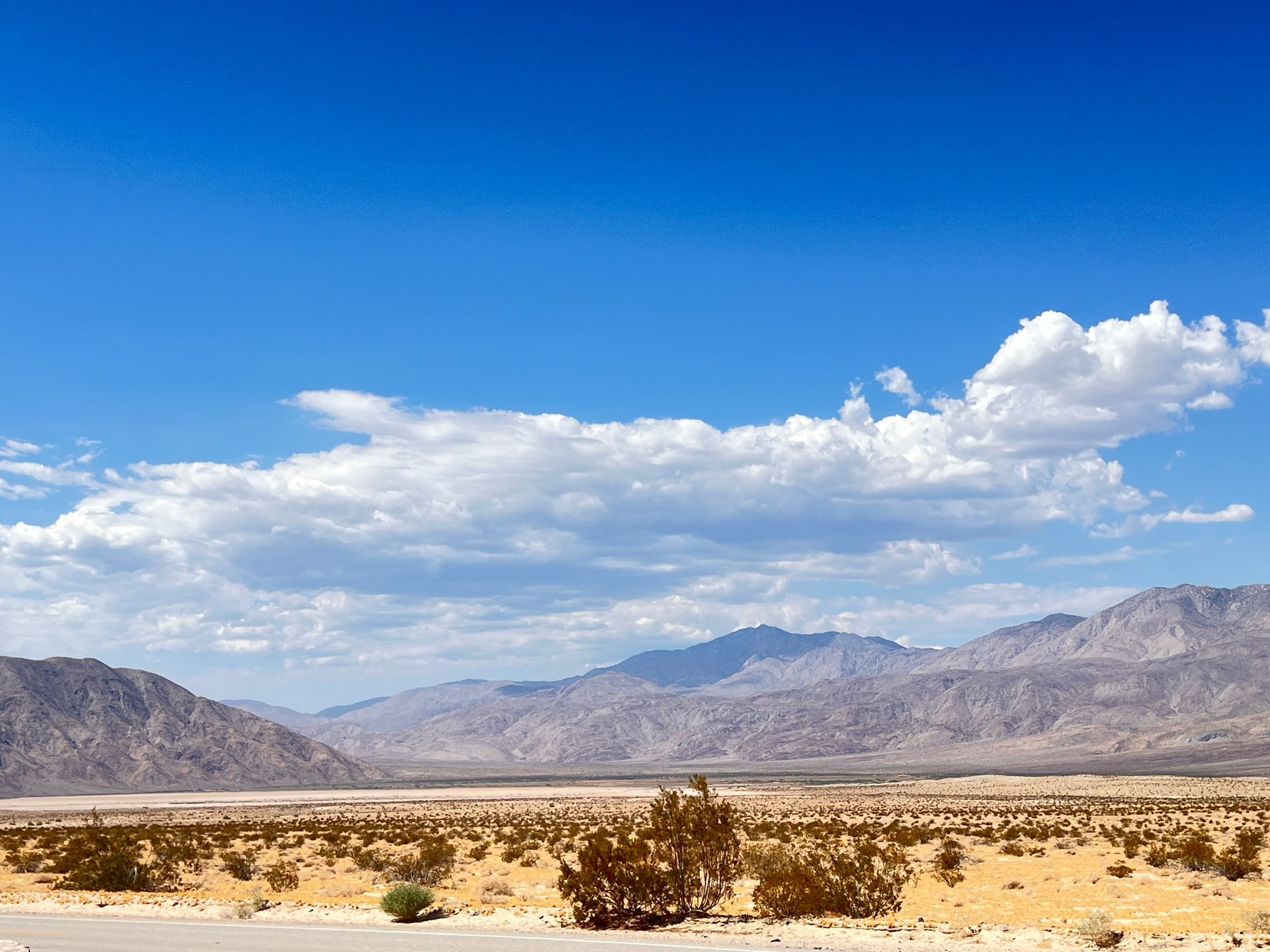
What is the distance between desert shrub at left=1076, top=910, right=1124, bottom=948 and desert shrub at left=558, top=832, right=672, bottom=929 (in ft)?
22.2

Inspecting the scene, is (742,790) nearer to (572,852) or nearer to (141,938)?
(572,852)

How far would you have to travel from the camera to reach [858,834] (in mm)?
40750

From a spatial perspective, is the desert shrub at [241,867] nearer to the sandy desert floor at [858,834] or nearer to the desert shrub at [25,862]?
the sandy desert floor at [858,834]

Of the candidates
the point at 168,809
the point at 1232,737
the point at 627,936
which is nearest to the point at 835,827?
the point at 627,936

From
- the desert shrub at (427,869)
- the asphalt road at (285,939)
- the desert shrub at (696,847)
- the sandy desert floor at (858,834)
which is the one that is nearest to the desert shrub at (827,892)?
the sandy desert floor at (858,834)

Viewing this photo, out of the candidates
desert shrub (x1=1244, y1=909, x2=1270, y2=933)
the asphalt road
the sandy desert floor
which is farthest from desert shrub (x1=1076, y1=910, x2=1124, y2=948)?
the asphalt road

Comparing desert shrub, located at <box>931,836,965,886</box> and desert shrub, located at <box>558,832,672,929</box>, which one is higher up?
desert shrub, located at <box>558,832,672,929</box>

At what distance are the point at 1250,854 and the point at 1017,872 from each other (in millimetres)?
5700

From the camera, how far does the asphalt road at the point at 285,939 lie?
49.5 feet

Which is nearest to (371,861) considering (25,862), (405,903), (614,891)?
(25,862)

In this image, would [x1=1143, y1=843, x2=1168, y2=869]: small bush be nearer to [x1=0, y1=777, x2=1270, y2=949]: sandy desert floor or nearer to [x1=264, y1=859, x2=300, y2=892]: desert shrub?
[x1=0, y1=777, x2=1270, y2=949]: sandy desert floor

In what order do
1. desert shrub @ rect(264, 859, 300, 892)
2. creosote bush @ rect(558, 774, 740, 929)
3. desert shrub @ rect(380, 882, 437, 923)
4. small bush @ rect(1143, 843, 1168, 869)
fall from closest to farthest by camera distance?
creosote bush @ rect(558, 774, 740, 929)
desert shrub @ rect(380, 882, 437, 923)
desert shrub @ rect(264, 859, 300, 892)
small bush @ rect(1143, 843, 1168, 869)

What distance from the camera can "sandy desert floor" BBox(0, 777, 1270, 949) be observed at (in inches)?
699

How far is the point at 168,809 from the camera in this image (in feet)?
300
